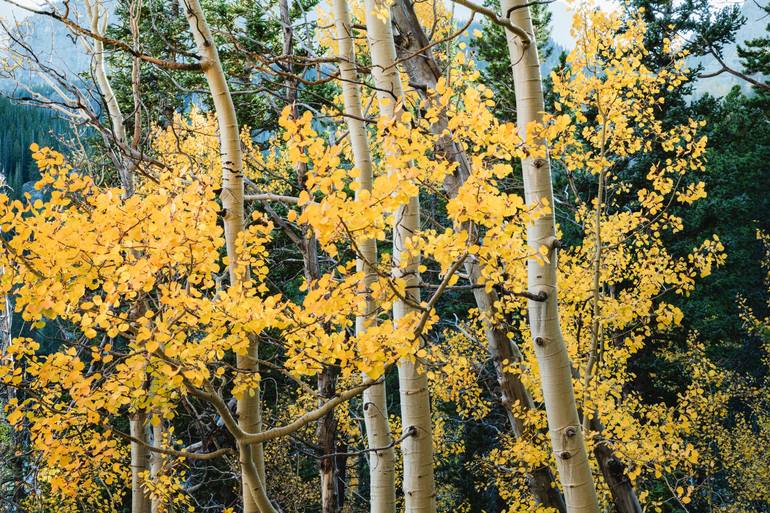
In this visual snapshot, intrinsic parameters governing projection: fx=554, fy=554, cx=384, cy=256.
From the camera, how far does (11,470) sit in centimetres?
1027

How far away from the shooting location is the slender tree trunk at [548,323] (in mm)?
2678

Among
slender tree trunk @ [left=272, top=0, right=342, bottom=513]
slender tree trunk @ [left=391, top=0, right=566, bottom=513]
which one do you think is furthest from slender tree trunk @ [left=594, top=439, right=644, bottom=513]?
slender tree trunk @ [left=272, top=0, right=342, bottom=513]

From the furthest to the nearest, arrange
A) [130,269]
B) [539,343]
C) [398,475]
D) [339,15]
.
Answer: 1. [398,475]
2. [339,15]
3. [539,343]
4. [130,269]

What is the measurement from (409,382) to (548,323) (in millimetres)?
824

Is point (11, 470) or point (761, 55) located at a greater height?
point (761, 55)

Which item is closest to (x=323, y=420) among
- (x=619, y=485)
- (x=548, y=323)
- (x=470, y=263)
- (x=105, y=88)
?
(x=470, y=263)

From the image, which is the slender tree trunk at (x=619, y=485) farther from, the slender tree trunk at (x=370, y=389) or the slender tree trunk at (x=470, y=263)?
the slender tree trunk at (x=370, y=389)

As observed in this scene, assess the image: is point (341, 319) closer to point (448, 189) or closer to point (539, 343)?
point (539, 343)

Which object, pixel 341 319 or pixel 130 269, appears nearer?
pixel 130 269

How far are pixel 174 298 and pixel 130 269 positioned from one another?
22 centimetres

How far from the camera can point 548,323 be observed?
274 centimetres

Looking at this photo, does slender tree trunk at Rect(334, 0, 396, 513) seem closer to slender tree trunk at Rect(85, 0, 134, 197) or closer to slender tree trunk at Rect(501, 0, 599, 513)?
slender tree trunk at Rect(501, 0, 599, 513)

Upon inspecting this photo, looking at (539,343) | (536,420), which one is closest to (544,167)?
(539,343)

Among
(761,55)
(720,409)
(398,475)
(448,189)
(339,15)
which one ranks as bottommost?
(398,475)
